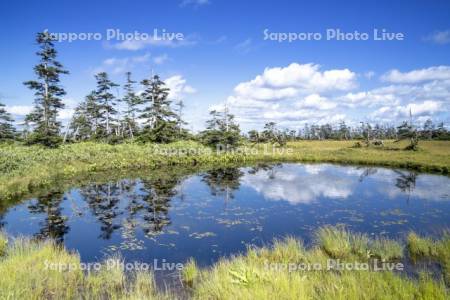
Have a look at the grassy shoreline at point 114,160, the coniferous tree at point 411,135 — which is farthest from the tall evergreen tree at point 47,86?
the coniferous tree at point 411,135

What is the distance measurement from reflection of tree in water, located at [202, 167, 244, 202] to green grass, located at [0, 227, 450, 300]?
11223 millimetres

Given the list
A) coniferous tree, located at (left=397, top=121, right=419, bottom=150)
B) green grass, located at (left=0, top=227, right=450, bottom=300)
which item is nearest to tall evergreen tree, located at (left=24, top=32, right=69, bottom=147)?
green grass, located at (left=0, top=227, right=450, bottom=300)

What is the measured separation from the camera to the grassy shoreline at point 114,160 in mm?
21305

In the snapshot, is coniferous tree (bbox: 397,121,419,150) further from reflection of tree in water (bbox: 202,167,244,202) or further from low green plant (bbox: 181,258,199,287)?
low green plant (bbox: 181,258,199,287)

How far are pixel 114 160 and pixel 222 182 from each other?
1370 cm

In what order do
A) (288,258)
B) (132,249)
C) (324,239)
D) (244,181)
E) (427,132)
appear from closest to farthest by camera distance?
(288,258)
(324,239)
(132,249)
(244,181)
(427,132)

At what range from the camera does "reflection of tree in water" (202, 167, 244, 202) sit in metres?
21.0

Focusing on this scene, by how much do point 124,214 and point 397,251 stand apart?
11.7m

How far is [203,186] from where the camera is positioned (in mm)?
23375

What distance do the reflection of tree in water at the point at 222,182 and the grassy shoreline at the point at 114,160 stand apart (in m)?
8.22

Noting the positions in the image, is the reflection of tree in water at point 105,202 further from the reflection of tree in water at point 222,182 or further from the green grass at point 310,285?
the green grass at point 310,285

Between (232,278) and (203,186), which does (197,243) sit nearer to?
(232,278)

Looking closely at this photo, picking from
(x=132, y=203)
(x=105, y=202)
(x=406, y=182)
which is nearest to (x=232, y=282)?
(x=132, y=203)

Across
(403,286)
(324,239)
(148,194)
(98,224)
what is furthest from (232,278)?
(148,194)
